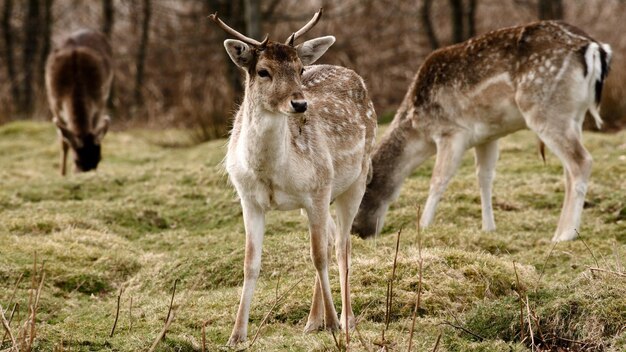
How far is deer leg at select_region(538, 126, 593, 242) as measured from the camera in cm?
801

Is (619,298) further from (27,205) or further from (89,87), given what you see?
(89,87)

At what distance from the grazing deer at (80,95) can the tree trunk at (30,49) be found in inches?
269

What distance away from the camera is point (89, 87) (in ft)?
40.7

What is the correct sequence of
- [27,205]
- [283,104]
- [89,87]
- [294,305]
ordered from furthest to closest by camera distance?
[89,87] < [27,205] < [294,305] < [283,104]

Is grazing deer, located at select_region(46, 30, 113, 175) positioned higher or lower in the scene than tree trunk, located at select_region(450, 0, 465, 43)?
lower

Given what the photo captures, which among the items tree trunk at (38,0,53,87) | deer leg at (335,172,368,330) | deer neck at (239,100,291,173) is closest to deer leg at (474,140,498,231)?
deer leg at (335,172,368,330)

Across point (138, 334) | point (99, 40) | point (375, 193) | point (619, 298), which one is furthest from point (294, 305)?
point (99, 40)

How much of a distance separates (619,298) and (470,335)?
2.78ft

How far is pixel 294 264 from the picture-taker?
22.1ft

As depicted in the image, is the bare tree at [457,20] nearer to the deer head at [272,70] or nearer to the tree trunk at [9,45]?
the tree trunk at [9,45]

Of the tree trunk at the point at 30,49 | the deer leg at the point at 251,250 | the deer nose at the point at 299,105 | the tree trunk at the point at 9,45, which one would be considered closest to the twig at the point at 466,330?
the deer leg at the point at 251,250

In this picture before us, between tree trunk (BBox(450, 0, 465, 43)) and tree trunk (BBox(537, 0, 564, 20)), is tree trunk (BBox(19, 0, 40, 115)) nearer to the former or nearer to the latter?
tree trunk (BBox(450, 0, 465, 43))

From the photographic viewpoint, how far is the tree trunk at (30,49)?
20125mm

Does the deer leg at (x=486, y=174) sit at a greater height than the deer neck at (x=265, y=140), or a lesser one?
lesser
